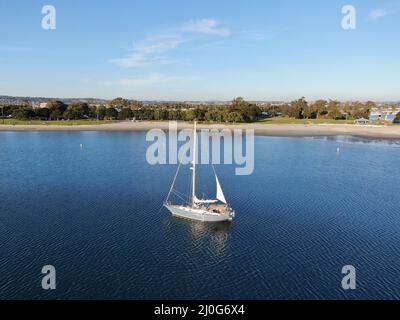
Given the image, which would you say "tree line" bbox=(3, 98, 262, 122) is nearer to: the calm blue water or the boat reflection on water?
the calm blue water

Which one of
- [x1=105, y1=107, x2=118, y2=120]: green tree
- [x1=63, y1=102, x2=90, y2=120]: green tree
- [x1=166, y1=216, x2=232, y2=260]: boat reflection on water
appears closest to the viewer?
[x1=166, y1=216, x2=232, y2=260]: boat reflection on water

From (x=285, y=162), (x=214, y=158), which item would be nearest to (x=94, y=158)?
(x=214, y=158)

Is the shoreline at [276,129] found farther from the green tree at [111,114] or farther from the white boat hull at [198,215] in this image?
the white boat hull at [198,215]

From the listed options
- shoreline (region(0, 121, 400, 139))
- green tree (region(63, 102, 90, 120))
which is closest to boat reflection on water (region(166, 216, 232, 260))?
shoreline (region(0, 121, 400, 139))

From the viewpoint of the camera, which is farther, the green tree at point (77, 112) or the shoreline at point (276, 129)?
the green tree at point (77, 112)

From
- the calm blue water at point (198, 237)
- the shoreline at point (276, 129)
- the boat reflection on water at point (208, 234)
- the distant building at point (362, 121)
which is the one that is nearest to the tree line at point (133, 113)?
the shoreline at point (276, 129)
